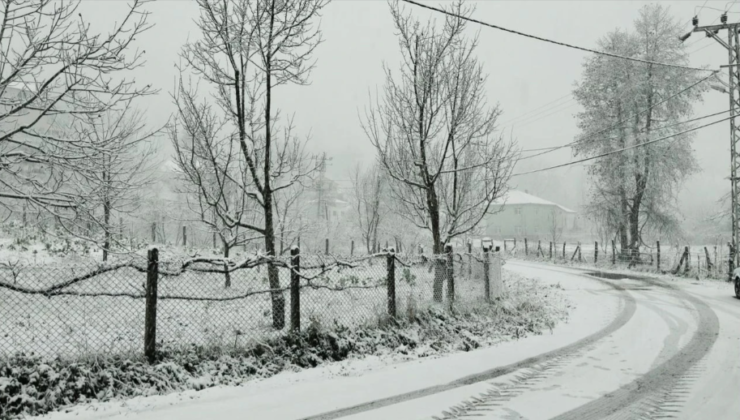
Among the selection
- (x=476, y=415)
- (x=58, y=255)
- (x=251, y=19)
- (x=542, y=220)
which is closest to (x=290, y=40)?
(x=251, y=19)

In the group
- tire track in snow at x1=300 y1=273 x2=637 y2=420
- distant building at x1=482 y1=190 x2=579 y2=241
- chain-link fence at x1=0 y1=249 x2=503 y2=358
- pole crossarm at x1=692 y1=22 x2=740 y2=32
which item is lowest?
tire track in snow at x1=300 y1=273 x2=637 y2=420

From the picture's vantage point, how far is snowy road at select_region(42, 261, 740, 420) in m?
4.62

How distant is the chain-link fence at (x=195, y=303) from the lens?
5500mm

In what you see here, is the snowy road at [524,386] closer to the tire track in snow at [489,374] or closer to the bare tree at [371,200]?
the tire track in snow at [489,374]

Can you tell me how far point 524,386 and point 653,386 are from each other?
1.54 metres

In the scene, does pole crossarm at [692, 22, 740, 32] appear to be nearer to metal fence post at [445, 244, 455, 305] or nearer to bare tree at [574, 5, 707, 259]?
bare tree at [574, 5, 707, 259]

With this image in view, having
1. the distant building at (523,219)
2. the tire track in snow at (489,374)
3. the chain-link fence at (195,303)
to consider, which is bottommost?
the tire track in snow at (489,374)

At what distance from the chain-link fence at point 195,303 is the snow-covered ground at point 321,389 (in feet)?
2.73

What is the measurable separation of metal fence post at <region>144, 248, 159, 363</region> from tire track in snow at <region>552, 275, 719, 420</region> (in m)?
4.59

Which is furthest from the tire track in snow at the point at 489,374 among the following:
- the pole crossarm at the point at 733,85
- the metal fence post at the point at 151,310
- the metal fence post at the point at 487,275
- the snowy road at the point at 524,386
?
the pole crossarm at the point at 733,85

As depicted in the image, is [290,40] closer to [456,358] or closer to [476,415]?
[456,358]

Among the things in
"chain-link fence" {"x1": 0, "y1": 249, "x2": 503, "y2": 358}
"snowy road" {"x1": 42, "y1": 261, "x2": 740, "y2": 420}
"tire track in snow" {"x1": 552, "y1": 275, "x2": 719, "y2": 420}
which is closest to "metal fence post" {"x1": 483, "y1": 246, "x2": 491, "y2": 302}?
"chain-link fence" {"x1": 0, "y1": 249, "x2": 503, "y2": 358}

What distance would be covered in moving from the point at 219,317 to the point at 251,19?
5161 mm

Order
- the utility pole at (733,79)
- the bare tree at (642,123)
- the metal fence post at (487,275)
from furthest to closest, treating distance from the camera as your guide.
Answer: the bare tree at (642,123)
the utility pole at (733,79)
the metal fence post at (487,275)
